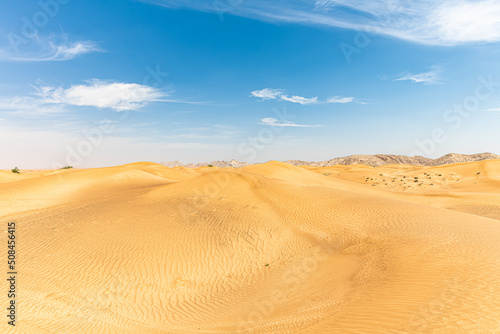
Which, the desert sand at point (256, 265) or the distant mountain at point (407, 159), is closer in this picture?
the desert sand at point (256, 265)

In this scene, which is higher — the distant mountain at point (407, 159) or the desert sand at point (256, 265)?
the distant mountain at point (407, 159)

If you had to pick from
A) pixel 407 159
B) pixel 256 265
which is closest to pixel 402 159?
pixel 407 159

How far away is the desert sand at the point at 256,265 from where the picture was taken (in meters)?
5.24

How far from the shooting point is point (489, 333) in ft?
12.2

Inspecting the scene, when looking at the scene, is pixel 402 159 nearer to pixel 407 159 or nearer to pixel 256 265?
pixel 407 159

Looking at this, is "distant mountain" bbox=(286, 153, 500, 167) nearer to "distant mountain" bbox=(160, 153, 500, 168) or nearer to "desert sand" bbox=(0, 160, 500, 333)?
"distant mountain" bbox=(160, 153, 500, 168)

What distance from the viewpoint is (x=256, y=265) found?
10.1m

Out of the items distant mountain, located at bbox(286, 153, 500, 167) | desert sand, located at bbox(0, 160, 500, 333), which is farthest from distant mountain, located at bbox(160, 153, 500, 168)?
desert sand, located at bbox(0, 160, 500, 333)

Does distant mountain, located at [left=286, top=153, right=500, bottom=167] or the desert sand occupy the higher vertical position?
distant mountain, located at [left=286, top=153, right=500, bottom=167]

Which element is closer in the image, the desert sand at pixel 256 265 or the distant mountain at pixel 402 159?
the desert sand at pixel 256 265

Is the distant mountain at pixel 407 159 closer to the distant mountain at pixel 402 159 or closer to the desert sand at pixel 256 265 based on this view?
the distant mountain at pixel 402 159

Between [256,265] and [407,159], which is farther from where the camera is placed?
[407,159]

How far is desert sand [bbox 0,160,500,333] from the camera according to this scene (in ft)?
17.2

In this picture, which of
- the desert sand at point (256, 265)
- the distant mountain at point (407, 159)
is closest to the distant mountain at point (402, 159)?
the distant mountain at point (407, 159)
